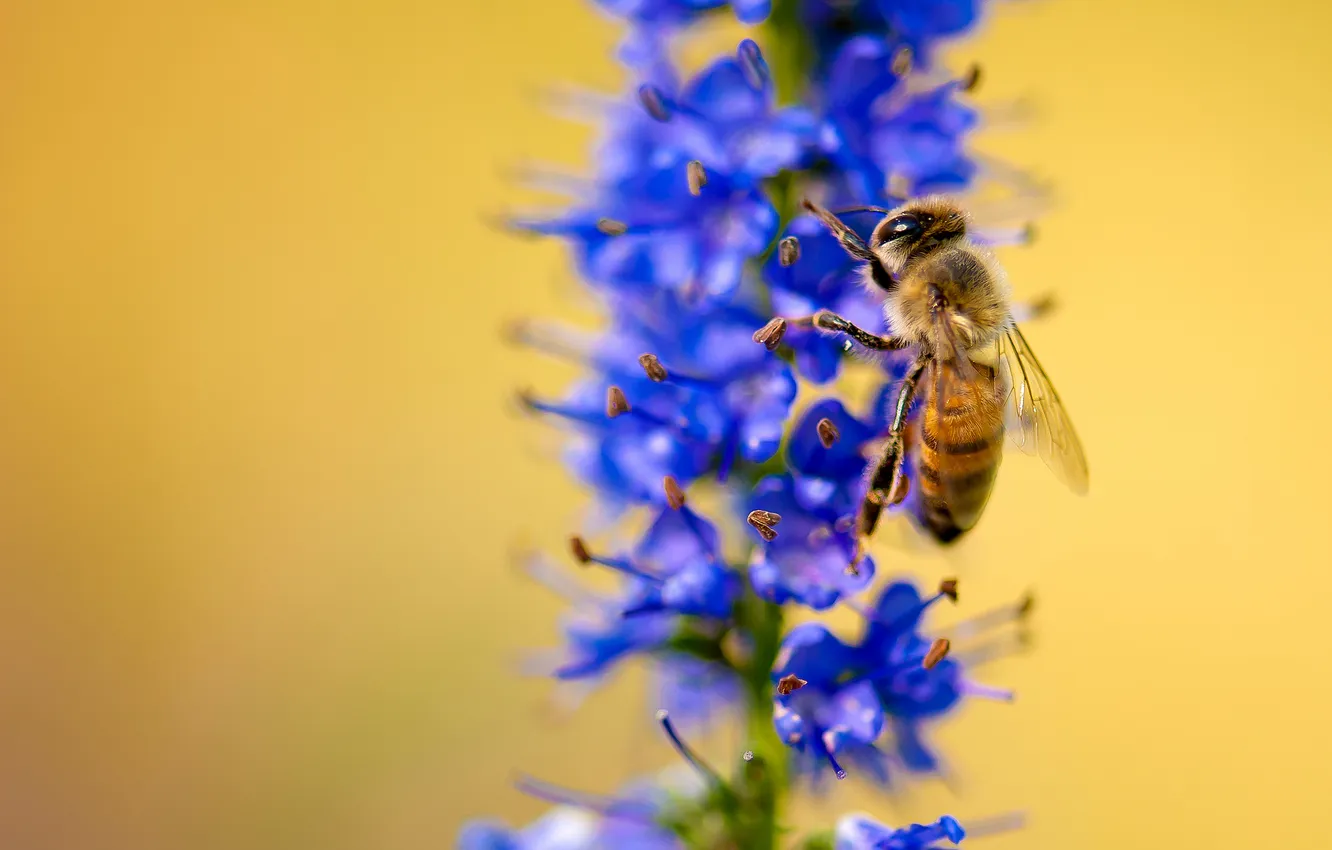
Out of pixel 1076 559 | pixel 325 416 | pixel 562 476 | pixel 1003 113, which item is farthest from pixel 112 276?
pixel 1003 113

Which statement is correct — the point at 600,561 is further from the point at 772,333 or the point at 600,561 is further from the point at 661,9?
the point at 661,9

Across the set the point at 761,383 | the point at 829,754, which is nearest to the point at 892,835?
the point at 829,754

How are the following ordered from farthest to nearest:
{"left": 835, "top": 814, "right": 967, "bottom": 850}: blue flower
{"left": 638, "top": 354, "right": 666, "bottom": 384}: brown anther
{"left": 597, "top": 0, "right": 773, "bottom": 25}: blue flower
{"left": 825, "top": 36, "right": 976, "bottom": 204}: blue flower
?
1. {"left": 597, "top": 0, "right": 773, "bottom": 25}: blue flower
2. {"left": 825, "top": 36, "right": 976, "bottom": 204}: blue flower
3. {"left": 638, "top": 354, "right": 666, "bottom": 384}: brown anther
4. {"left": 835, "top": 814, "right": 967, "bottom": 850}: blue flower

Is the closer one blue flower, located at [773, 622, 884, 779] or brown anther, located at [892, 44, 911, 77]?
blue flower, located at [773, 622, 884, 779]

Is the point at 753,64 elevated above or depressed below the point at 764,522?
above

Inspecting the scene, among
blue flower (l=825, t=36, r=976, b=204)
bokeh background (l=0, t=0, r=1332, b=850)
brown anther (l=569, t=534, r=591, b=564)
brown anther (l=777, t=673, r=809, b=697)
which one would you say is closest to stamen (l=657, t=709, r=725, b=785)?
brown anther (l=777, t=673, r=809, b=697)

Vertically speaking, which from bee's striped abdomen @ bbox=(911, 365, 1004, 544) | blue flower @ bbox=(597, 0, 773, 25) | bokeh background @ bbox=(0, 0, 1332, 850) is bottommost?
bee's striped abdomen @ bbox=(911, 365, 1004, 544)

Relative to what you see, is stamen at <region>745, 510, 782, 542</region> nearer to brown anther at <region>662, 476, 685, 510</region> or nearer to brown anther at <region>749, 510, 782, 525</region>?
brown anther at <region>749, 510, 782, 525</region>
